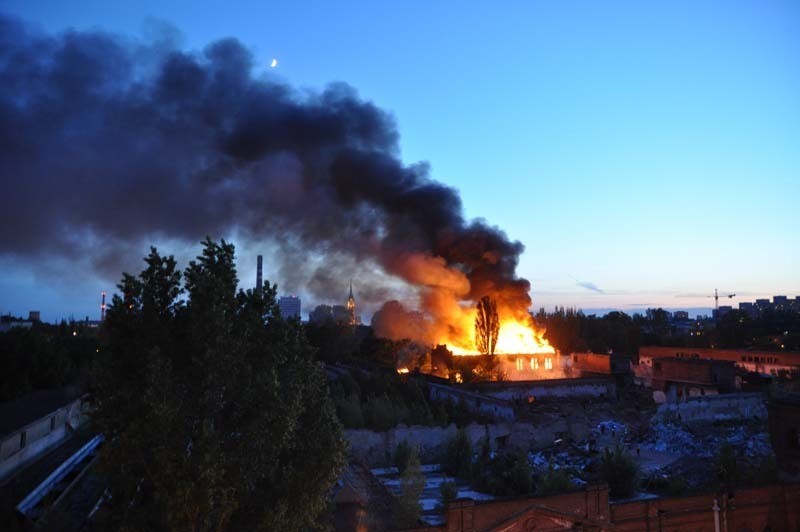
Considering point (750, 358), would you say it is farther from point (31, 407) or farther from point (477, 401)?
point (31, 407)

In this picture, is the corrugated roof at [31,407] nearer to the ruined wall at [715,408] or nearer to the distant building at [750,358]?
the ruined wall at [715,408]

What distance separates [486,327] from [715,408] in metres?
17.1

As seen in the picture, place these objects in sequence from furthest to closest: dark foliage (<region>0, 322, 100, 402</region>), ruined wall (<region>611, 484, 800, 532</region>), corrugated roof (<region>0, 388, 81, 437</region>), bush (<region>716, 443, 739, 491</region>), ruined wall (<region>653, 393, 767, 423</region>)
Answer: dark foliage (<region>0, 322, 100, 402</region>) < ruined wall (<region>653, 393, 767, 423</region>) < corrugated roof (<region>0, 388, 81, 437</region>) < bush (<region>716, 443, 739, 491</region>) < ruined wall (<region>611, 484, 800, 532</region>)

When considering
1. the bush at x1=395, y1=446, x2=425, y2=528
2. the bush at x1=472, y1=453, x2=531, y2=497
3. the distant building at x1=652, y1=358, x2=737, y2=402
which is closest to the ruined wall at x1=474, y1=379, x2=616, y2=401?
the distant building at x1=652, y1=358, x2=737, y2=402

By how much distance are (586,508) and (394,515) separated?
4.06m

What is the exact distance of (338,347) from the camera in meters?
58.3

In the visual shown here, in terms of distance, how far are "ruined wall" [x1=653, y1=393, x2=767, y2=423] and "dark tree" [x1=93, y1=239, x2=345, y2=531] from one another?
78.0ft

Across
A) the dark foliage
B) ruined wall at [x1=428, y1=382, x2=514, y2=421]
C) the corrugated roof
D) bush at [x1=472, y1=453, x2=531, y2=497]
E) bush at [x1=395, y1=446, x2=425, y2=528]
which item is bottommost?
bush at [x1=472, y1=453, x2=531, y2=497]

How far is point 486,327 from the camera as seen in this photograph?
4300 centimetres

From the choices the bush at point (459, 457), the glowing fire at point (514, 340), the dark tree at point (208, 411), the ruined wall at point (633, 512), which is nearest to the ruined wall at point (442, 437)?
the bush at point (459, 457)

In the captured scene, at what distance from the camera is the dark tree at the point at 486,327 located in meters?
43.1

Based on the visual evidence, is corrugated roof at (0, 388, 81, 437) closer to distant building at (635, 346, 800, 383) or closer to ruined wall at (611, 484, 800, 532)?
ruined wall at (611, 484, 800, 532)

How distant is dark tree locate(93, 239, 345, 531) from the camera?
7.09 meters

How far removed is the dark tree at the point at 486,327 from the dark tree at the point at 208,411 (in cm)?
3518
